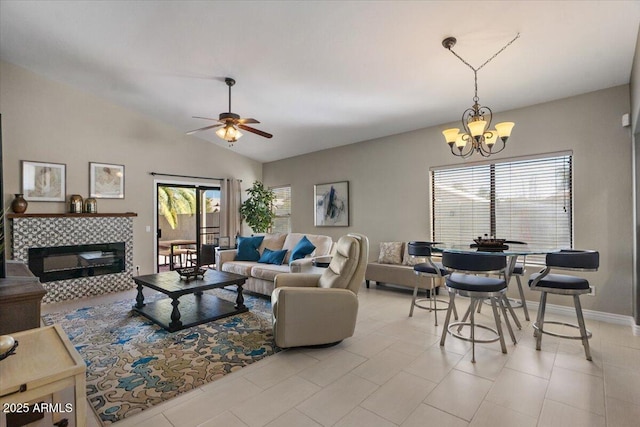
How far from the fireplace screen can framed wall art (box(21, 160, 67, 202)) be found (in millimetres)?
832

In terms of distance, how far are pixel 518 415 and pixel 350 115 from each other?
423 cm

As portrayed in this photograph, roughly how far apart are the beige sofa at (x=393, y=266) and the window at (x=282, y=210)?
9.23 feet

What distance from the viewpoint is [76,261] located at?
5.12m

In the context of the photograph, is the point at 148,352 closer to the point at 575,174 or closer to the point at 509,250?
the point at 509,250

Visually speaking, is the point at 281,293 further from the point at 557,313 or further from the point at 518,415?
the point at 557,313

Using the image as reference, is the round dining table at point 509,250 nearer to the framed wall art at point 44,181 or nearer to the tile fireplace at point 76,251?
the tile fireplace at point 76,251

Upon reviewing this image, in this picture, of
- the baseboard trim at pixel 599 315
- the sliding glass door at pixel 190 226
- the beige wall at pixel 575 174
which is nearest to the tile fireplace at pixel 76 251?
the sliding glass door at pixel 190 226

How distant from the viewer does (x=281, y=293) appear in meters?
2.84

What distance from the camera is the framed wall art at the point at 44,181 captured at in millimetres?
4746

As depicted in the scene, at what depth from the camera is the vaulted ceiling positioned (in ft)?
8.84

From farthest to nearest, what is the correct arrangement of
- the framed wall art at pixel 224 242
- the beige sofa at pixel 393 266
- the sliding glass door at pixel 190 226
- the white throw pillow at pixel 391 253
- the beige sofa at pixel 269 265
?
the sliding glass door at pixel 190 226, the framed wall art at pixel 224 242, the white throw pillow at pixel 391 253, the beige sofa at pixel 393 266, the beige sofa at pixel 269 265

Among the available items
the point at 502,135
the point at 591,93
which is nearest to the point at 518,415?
the point at 502,135

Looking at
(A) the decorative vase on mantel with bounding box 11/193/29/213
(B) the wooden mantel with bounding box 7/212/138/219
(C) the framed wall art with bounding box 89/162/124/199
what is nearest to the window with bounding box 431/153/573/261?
(B) the wooden mantel with bounding box 7/212/138/219

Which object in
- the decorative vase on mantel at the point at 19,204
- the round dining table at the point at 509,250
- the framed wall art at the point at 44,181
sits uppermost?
the framed wall art at the point at 44,181
